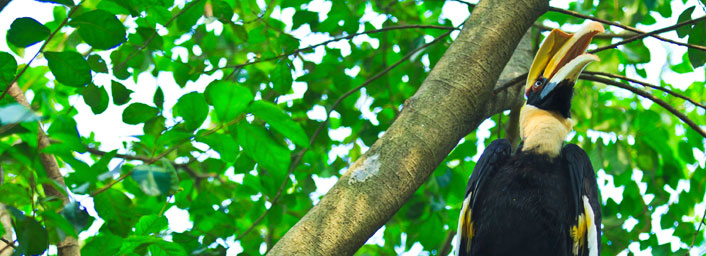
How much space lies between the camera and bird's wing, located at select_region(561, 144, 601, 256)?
259cm

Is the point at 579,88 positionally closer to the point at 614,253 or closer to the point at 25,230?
the point at 614,253

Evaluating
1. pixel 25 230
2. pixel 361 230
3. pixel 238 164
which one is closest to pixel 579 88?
pixel 238 164

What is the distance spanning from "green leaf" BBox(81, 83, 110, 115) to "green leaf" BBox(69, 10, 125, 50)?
0.48m

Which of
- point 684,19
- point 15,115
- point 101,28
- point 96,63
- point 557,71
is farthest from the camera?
point 557,71

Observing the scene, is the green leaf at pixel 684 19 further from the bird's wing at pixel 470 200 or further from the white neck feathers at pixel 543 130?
the bird's wing at pixel 470 200

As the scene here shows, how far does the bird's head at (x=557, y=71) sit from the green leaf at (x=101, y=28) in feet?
6.00

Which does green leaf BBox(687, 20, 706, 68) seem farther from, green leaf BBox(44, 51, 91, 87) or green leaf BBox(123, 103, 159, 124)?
green leaf BBox(44, 51, 91, 87)

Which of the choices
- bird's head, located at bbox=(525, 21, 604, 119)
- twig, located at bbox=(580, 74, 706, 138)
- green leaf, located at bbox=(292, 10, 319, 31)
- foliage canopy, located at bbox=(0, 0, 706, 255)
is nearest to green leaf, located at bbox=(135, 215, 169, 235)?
foliage canopy, located at bbox=(0, 0, 706, 255)

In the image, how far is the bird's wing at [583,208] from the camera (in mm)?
2586

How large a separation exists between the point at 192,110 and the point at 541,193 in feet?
4.82

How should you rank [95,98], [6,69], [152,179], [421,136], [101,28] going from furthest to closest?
[95,98] → [421,136] → [101,28] → [6,69] → [152,179]

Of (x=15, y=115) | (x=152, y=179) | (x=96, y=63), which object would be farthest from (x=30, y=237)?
(x=96, y=63)

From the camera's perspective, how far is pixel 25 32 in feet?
5.82

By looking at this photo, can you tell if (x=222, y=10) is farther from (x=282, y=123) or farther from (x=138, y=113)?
(x=282, y=123)
